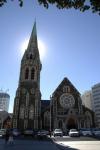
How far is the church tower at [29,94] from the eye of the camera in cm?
5450

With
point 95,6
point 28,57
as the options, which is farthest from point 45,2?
point 28,57

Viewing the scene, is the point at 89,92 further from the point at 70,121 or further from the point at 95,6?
the point at 95,6

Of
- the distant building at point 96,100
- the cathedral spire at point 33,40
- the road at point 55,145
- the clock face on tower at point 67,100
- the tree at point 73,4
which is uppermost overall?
the cathedral spire at point 33,40

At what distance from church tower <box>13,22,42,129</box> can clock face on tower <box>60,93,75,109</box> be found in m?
6.75

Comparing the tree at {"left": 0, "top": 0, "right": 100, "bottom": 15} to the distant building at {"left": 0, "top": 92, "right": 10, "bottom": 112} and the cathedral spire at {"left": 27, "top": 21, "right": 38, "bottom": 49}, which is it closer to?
the cathedral spire at {"left": 27, "top": 21, "right": 38, "bottom": 49}

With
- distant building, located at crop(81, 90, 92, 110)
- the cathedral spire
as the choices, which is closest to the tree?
the cathedral spire

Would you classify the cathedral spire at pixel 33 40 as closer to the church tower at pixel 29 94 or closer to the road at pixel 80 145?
the church tower at pixel 29 94

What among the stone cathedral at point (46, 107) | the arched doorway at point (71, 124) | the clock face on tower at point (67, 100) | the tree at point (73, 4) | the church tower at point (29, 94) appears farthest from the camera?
the clock face on tower at point (67, 100)

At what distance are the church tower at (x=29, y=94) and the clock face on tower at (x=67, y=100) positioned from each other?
266 inches

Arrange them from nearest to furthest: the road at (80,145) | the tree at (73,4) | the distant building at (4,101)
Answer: the tree at (73,4) → the road at (80,145) → the distant building at (4,101)

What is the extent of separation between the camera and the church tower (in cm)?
5450

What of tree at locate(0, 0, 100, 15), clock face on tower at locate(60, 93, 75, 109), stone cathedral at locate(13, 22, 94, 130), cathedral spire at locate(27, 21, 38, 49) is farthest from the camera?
cathedral spire at locate(27, 21, 38, 49)

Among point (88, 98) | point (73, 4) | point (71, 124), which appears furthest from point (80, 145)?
point (88, 98)

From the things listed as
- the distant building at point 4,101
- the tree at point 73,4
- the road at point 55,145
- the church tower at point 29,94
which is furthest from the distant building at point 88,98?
the tree at point 73,4
